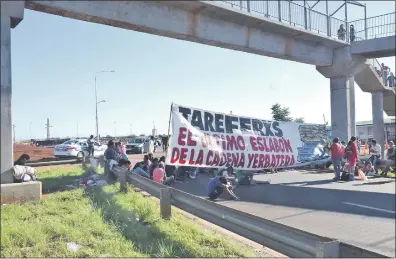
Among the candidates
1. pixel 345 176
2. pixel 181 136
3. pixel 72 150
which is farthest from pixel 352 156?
pixel 72 150

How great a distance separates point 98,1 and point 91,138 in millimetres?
12826

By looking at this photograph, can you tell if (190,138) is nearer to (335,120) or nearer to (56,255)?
(56,255)

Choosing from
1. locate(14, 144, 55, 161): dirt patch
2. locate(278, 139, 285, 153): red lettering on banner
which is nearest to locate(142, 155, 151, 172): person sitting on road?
locate(278, 139, 285, 153): red lettering on banner

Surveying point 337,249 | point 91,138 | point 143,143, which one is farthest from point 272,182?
point 143,143

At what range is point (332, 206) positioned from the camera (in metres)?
5.03

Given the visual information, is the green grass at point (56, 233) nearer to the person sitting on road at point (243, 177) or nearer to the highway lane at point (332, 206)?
the highway lane at point (332, 206)

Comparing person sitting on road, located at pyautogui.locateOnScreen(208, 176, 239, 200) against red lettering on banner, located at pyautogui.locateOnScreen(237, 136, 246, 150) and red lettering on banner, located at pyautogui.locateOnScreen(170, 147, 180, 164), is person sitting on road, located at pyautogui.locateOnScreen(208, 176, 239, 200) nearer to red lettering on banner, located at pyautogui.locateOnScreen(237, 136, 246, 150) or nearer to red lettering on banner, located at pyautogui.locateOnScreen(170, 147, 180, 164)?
red lettering on banner, located at pyautogui.locateOnScreen(237, 136, 246, 150)

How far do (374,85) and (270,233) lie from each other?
41.9ft

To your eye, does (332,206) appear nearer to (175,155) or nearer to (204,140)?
(204,140)

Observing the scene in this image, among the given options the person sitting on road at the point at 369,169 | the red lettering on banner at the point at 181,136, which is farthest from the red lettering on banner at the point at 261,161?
the person sitting on road at the point at 369,169

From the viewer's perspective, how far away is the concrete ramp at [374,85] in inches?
379

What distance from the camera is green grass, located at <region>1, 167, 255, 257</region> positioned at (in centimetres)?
372

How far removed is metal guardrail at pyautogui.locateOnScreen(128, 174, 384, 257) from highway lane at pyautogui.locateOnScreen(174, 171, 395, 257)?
0.26 meters

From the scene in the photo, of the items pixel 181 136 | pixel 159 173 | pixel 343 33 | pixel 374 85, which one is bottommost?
pixel 159 173
